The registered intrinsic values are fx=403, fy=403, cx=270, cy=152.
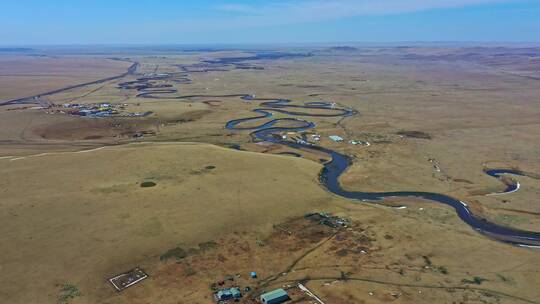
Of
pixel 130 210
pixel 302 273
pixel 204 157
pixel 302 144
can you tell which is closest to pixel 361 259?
pixel 302 273

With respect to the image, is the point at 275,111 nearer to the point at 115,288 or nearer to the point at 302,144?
the point at 302,144

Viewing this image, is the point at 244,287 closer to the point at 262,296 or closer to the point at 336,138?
the point at 262,296

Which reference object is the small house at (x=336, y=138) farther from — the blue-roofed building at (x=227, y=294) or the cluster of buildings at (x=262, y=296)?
the blue-roofed building at (x=227, y=294)

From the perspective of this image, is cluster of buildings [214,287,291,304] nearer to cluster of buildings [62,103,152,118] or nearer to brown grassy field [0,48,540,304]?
brown grassy field [0,48,540,304]

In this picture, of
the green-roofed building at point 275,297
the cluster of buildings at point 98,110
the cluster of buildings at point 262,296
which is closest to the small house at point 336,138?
the cluster of buildings at point 262,296

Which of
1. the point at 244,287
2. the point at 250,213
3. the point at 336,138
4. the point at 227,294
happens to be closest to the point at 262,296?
the point at 244,287

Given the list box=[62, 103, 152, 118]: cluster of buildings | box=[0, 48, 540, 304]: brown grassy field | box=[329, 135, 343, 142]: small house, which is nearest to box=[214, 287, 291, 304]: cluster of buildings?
box=[0, 48, 540, 304]: brown grassy field
